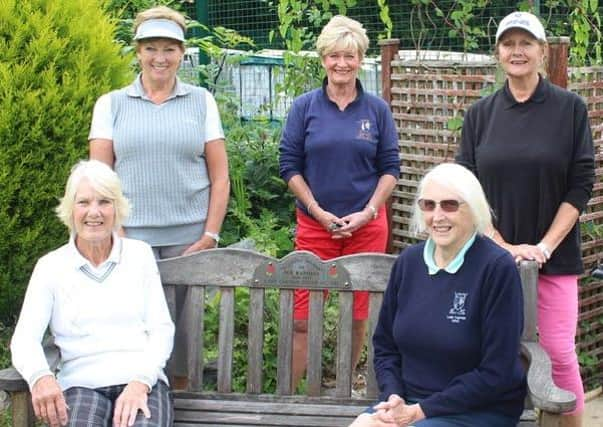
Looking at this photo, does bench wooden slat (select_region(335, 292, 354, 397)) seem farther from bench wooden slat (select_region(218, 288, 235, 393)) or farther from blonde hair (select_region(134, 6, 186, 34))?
blonde hair (select_region(134, 6, 186, 34))

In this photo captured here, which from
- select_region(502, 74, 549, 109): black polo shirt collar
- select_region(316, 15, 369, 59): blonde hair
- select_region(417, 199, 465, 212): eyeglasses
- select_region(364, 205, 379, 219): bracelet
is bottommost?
select_region(364, 205, 379, 219): bracelet

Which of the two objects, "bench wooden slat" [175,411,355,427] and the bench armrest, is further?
"bench wooden slat" [175,411,355,427]

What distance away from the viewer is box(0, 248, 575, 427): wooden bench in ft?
13.2

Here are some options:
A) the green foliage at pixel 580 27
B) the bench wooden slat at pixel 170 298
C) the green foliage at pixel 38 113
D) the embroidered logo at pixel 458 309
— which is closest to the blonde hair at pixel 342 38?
the bench wooden slat at pixel 170 298

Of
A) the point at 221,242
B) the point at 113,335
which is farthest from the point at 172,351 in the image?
the point at 221,242

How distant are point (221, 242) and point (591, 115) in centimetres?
242

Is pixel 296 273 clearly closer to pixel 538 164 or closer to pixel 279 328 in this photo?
pixel 279 328

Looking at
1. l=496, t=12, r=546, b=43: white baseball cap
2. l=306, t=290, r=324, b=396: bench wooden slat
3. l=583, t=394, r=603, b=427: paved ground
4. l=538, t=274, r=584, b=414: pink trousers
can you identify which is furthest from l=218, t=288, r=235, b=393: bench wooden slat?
l=583, t=394, r=603, b=427: paved ground

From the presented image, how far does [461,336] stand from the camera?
11.3 feet

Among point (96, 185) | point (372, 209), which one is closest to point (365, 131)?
point (372, 209)

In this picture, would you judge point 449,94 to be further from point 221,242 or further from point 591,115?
point 221,242

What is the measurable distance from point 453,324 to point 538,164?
84 centimetres

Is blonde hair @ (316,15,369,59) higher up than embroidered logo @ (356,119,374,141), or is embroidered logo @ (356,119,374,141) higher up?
blonde hair @ (316,15,369,59)

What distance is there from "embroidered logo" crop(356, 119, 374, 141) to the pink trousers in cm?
99
